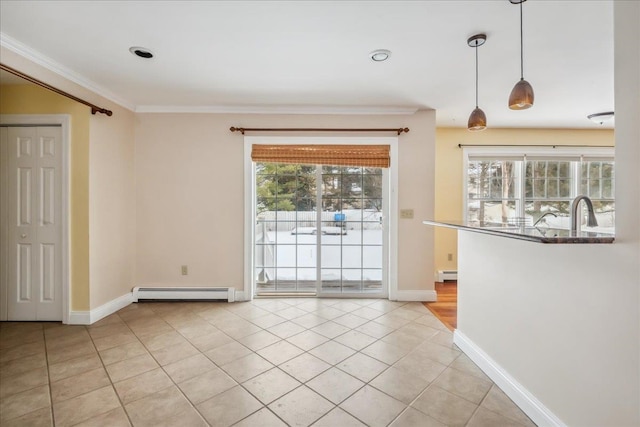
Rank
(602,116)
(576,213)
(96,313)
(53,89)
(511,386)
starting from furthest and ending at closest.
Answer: (602,116) < (96,313) < (53,89) < (511,386) < (576,213)

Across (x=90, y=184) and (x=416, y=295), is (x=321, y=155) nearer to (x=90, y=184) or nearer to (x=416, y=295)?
(x=416, y=295)

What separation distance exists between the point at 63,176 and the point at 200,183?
132cm

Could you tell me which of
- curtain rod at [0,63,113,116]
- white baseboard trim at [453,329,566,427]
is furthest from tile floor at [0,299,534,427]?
curtain rod at [0,63,113,116]

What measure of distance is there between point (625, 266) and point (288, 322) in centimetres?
260

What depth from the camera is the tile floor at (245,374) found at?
167cm

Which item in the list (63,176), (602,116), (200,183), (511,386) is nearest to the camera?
(511,386)

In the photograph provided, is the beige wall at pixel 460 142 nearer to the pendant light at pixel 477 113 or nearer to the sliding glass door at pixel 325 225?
the sliding glass door at pixel 325 225

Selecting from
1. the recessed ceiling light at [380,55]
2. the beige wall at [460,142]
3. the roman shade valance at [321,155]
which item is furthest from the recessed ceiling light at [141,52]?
the beige wall at [460,142]

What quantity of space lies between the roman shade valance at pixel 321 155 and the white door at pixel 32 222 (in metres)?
2.09

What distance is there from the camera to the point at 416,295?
368 centimetres

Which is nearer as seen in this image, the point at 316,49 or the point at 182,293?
the point at 316,49

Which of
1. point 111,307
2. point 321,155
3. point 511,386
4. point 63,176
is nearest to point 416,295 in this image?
point 511,386

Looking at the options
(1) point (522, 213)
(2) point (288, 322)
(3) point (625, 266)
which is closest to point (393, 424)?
(3) point (625, 266)

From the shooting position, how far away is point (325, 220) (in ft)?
12.5
